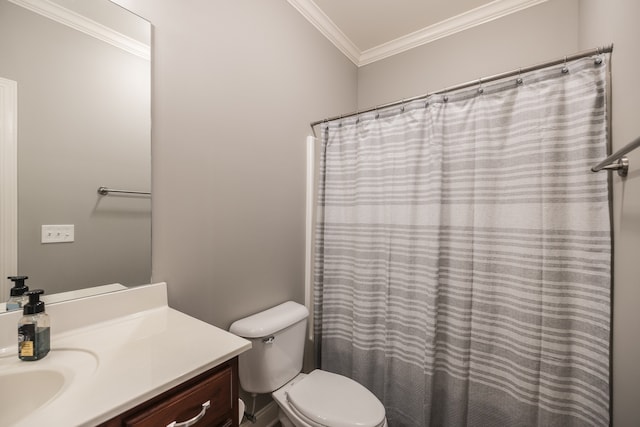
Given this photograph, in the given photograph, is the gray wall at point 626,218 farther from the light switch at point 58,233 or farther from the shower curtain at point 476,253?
the light switch at point 58,233

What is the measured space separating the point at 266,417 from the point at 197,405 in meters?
1.08

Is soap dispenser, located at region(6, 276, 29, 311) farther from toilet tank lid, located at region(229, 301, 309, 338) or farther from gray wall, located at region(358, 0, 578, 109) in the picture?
gray wall, located at region(358, 0, 578, 109)

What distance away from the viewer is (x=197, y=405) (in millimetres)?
708

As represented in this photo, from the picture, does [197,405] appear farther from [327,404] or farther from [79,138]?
[79,138]

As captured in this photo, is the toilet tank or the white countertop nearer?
the white countertop

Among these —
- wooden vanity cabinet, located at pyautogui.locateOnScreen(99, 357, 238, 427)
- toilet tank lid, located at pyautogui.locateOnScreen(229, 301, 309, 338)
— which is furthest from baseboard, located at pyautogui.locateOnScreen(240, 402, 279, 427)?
wooden vanity cabinet, located at pyautogui.locateOnScreen(99, 357, 238, 427)

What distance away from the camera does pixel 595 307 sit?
→ 0.99 meters

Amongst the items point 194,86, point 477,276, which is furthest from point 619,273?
point 194,86

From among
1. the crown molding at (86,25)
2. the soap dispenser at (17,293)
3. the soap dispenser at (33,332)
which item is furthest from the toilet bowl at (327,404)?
the crown molding at (86,25)

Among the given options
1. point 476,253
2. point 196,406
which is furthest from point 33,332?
point 476,253

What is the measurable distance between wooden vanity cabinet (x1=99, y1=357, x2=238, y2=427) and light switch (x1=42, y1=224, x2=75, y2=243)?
2.09 ft

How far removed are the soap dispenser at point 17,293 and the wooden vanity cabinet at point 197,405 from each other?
22.1 inches

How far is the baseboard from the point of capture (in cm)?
148

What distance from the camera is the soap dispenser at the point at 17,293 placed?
0.80 meters
